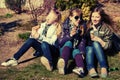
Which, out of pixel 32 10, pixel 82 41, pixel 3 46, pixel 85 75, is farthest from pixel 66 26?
pixel 32 10

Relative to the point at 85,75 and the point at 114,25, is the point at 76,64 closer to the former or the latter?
the point at 85,75

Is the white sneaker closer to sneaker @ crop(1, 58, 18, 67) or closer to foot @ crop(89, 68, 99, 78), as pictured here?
foot @ crop(89, 68, 99, 78)

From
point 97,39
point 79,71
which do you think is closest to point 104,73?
point 79,71

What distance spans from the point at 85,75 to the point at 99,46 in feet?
2.36

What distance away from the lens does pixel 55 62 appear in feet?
31.0

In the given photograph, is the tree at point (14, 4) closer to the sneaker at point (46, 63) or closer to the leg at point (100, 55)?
the sneaker at point (46, 63)

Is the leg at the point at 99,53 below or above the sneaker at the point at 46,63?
above

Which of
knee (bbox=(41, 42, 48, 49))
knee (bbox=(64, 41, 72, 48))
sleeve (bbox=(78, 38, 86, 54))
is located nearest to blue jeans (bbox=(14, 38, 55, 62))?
knee (bbox=(41, 42, 48, 49))

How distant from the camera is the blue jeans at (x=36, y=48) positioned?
29.3 ft

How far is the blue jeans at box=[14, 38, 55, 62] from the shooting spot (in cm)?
892

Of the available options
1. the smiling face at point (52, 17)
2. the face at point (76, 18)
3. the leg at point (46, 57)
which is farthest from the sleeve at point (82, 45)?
the smiling face at point (52, 17)

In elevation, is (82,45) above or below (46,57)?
above

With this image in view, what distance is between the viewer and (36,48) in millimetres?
9516

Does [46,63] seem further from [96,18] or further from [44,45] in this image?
[96,18]
